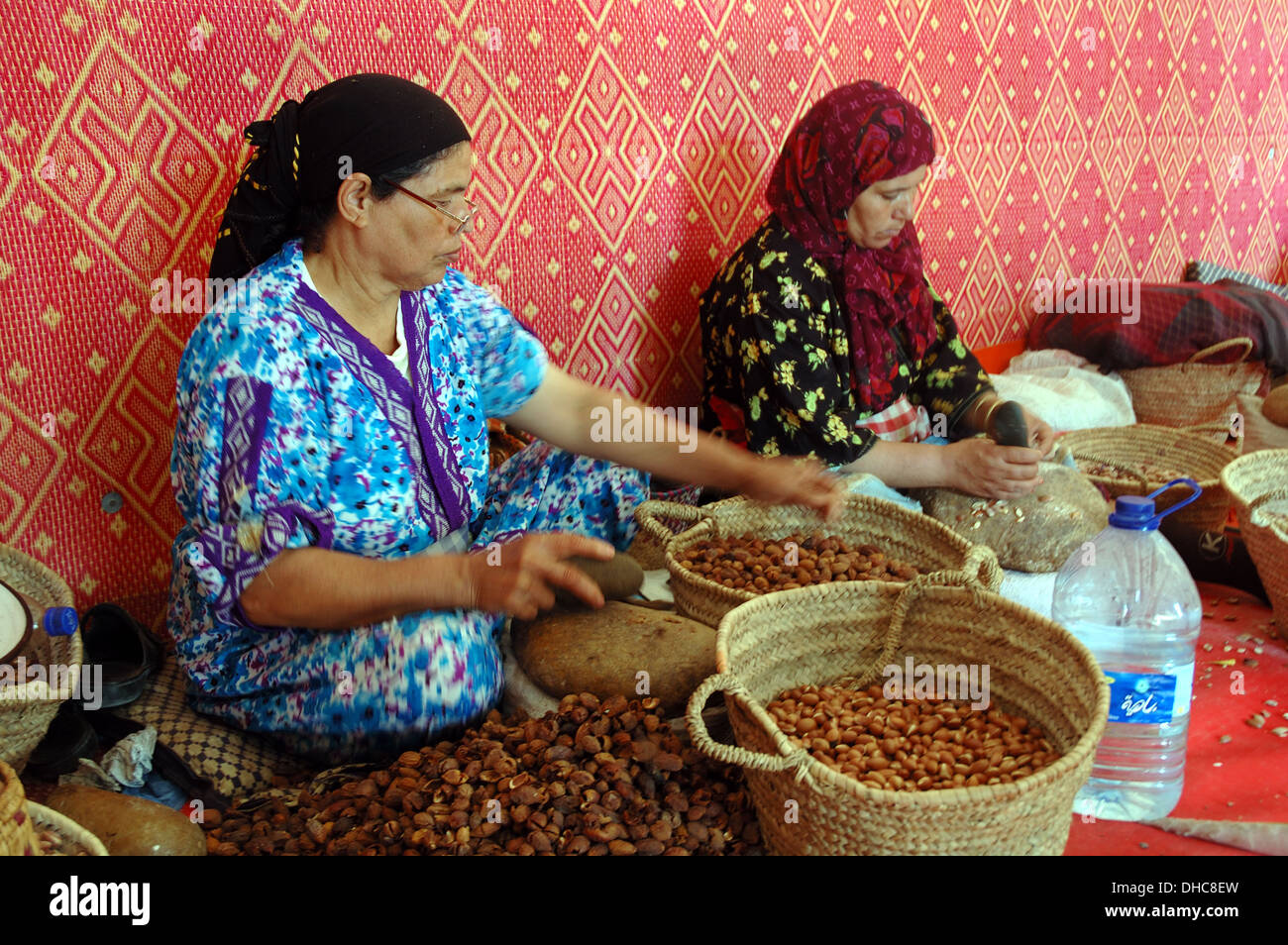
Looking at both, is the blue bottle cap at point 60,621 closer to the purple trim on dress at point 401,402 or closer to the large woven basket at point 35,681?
the large woven basket at point 35,681

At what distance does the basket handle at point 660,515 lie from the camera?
2.26 metres

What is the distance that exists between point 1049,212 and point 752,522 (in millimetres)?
2242

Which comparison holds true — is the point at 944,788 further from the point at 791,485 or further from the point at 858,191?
the point at 858,191

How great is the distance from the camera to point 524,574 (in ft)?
5.01

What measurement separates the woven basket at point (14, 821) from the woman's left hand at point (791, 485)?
123 cm

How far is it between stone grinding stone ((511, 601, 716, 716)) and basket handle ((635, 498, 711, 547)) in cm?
31

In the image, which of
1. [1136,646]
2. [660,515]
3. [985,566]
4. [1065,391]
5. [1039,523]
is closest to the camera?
[1136,646]

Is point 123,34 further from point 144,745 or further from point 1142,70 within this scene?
point 1142,70

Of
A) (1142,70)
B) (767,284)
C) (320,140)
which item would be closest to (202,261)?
(320,140)

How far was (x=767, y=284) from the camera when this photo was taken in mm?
2547

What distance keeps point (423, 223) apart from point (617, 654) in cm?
80

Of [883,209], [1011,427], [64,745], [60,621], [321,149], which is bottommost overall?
[64,745]

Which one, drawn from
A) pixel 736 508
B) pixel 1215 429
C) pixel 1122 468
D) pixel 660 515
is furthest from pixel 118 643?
pixel 1215 429

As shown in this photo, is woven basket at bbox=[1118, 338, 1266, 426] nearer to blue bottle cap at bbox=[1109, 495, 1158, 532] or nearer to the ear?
blue bottle cap at bbox=[1109, 495, 1158, 532]
